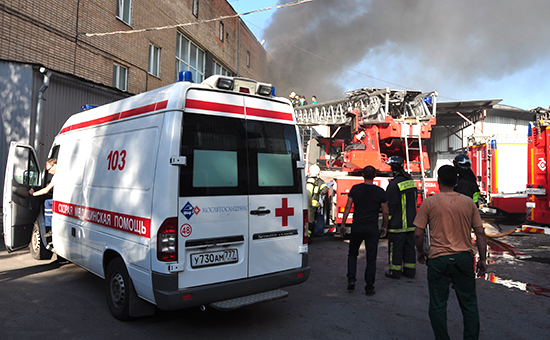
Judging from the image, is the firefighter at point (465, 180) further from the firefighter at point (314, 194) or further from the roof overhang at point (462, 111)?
the roof overhang at point (462, 111)

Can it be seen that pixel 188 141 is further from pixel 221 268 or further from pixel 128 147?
pixel 221 268

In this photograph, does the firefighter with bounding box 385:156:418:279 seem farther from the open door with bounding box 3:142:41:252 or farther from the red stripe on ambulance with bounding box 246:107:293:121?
the open door with bounding box 3:142:41:252

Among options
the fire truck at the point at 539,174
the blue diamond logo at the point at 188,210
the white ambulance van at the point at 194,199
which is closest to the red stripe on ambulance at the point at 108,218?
the white ambulance van at the point at 194,199

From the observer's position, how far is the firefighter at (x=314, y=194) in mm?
7559

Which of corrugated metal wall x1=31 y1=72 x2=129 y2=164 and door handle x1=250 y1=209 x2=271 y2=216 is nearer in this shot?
door handle x1=250 y1=209 x2=271 y2=216

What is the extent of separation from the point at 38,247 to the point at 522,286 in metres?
7.29

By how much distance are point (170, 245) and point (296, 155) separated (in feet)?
5.56

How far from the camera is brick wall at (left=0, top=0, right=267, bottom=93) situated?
9.88 metres

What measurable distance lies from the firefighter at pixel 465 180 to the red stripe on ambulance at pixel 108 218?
439cm

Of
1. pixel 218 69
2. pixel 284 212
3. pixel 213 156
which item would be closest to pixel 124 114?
pixel 213 156

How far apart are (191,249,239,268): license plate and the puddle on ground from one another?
4.05 meters

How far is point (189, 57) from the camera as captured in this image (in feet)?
59.6

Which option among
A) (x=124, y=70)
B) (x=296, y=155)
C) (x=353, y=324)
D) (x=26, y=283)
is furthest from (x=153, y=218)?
(x=124, y=70)

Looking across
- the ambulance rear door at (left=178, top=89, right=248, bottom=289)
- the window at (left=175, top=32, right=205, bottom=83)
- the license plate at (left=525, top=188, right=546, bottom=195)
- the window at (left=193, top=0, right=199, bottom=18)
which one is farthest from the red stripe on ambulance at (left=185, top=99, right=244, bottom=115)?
the window at (left=193, top=0, right=199, bottom=18)
